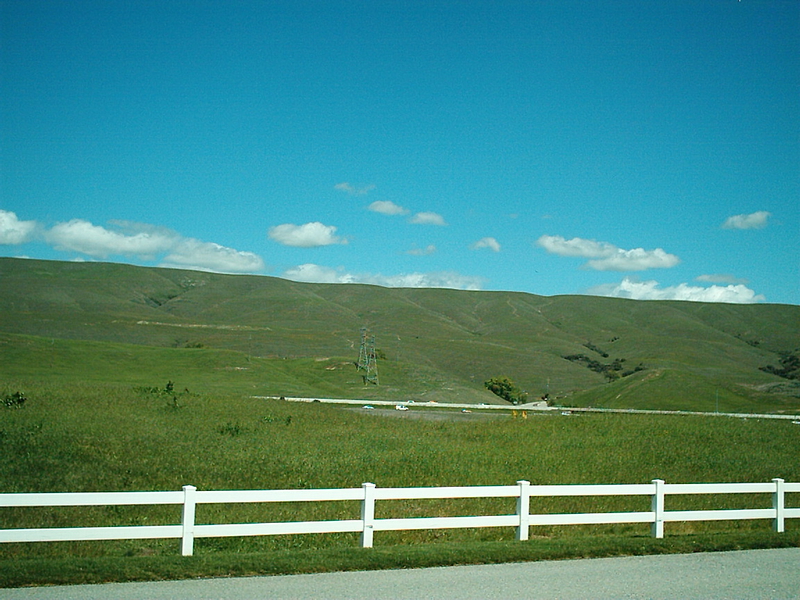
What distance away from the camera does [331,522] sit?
1138 cm

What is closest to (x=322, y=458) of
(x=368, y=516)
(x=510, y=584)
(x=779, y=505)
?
(x=368, y=516)

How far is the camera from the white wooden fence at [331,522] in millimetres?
10133

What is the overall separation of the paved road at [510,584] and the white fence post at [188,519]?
122cm

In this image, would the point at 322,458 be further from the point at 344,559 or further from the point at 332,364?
the point at 332,364

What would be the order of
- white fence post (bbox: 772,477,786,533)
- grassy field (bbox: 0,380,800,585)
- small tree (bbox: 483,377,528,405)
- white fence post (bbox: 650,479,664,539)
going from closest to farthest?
grassy field (bbox: 0,380,800,585) → white fence post (bbox: 650,479,664,539) → white fence post (bbox: 772,477,786,533) → small tree (bbox: 483,377,528,405)

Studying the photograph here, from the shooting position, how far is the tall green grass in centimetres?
1609

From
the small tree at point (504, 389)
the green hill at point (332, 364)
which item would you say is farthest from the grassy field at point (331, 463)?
the small tree at point (504, 389)

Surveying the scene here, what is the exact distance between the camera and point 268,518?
1579 cm

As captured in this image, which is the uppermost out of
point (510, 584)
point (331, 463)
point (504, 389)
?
point (504, 389)

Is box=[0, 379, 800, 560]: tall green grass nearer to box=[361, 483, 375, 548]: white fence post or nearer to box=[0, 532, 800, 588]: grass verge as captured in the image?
box=[361, 483, 375, 548]: white fence post

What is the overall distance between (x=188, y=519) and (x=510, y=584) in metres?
4.58

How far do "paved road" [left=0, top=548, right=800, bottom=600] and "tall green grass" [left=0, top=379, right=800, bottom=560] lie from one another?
8.55ft

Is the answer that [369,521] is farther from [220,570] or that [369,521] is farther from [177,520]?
[177,520]

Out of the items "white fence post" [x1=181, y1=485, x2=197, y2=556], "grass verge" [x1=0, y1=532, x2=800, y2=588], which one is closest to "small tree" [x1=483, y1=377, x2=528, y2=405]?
"grass verge" [x1=0, y1=532, x2=800, y2=588]
